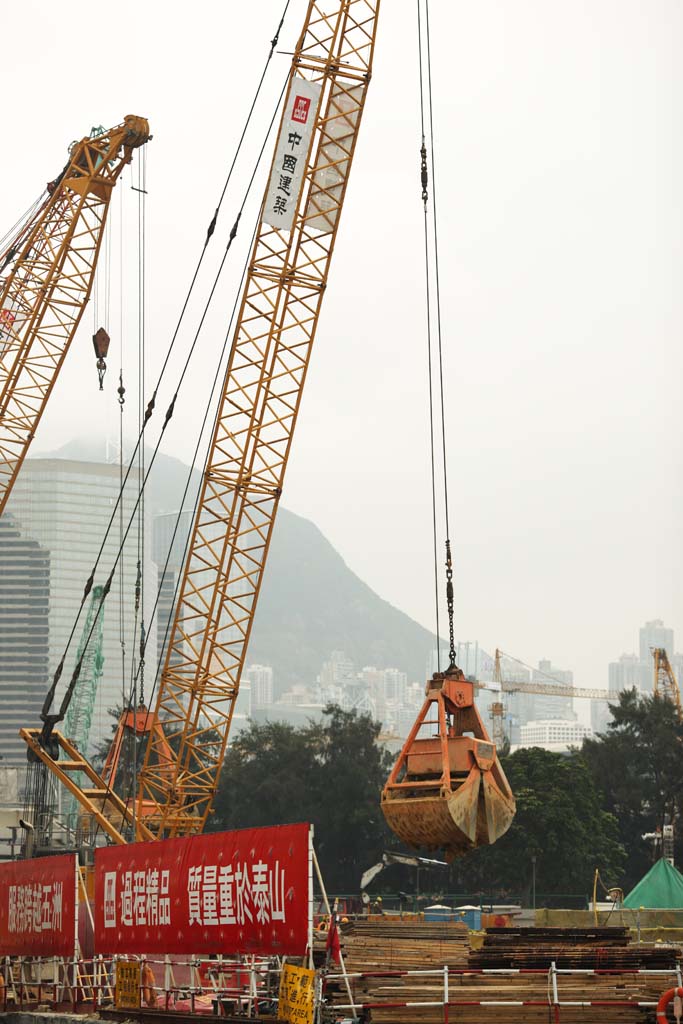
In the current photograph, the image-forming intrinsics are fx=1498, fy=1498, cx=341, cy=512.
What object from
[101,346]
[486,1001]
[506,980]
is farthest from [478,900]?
[486,1001]

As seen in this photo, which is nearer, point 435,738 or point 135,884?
point 135,884

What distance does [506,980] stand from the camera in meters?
25.2

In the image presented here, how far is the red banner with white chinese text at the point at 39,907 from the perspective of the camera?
27422mm

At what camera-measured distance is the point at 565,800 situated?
88.4 m

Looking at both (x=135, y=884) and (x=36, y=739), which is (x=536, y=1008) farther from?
(x=36, y=739)

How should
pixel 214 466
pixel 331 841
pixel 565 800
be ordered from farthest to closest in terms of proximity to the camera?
pixel 331 841 → pixel 565 800 → pixel 214 466

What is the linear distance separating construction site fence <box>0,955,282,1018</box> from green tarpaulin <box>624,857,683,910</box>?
95.8ft

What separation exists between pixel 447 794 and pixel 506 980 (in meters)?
3.89

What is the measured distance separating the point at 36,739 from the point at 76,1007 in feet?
83.5

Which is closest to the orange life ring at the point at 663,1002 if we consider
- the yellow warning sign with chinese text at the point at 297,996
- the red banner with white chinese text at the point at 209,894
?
the yellow warning sign with chinese text at the point at 297,996

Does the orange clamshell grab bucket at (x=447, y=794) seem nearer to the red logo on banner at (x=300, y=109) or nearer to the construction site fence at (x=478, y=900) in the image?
the red logo on banner at (x=300, y=109)

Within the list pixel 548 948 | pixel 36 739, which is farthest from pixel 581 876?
pixel 548 948

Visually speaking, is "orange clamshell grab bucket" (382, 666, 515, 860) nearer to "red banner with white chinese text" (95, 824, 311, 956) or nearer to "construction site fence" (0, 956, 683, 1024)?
"construction site fence" (0, 956, 683, 1024)

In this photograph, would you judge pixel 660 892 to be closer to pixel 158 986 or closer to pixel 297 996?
pixel 158 986
